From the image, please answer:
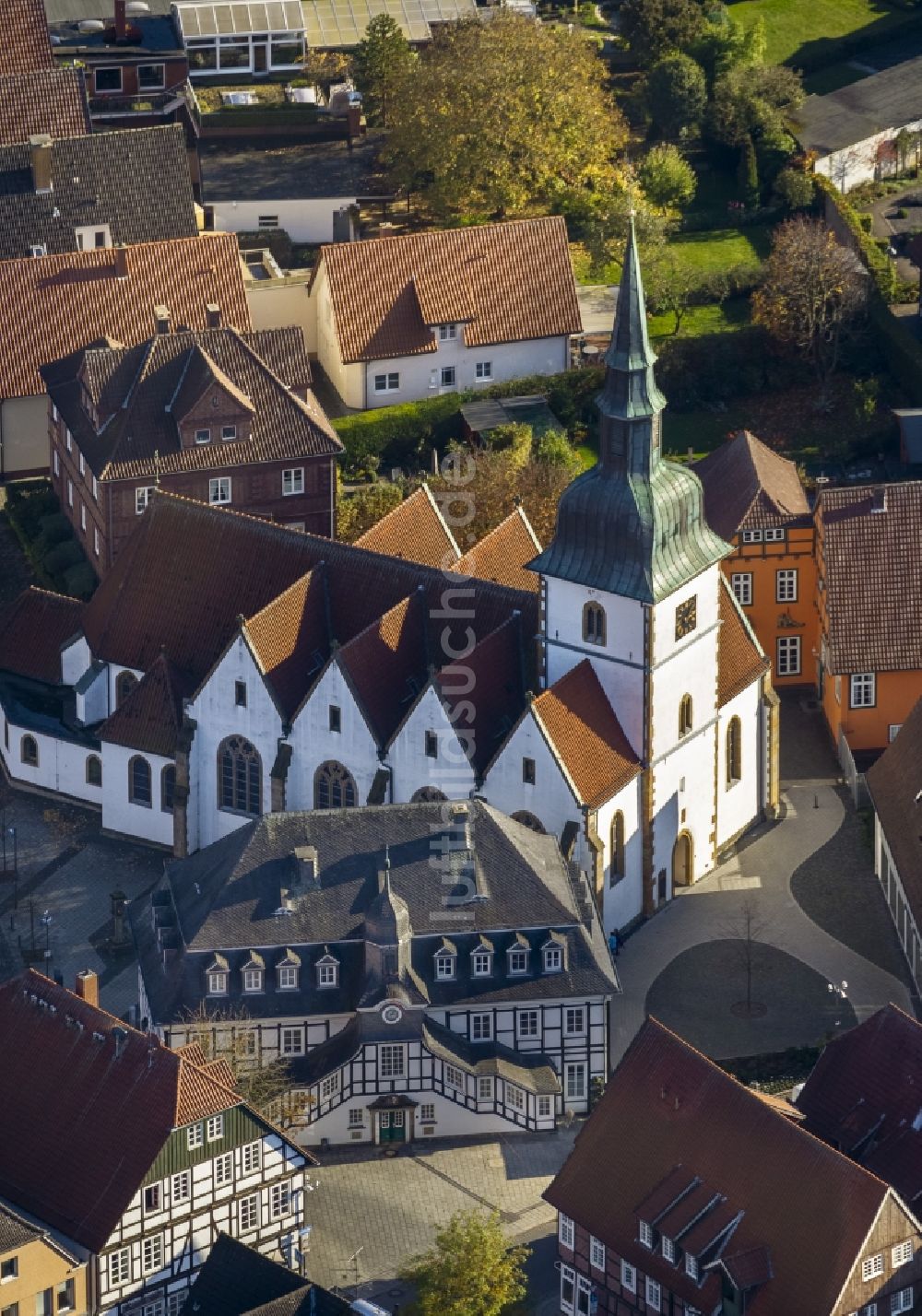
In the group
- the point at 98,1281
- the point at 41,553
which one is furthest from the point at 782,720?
the point at 98,1281

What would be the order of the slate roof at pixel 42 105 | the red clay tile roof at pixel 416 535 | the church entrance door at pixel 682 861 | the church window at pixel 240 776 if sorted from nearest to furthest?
the church entrance door at pixel 682 861 → the church window at pixel 240 776 → the red clay tile roof at pixel 416 535 → the slate roof at pixel 42 105

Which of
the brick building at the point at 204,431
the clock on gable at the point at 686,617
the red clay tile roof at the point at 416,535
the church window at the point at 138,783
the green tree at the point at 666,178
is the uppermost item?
the green tree at the point at 666,178

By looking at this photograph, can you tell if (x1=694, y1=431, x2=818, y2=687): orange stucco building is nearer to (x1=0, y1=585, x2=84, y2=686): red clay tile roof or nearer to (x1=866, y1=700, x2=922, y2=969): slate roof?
(x1=866, y1=700, x2=922, y2=969): slate roof

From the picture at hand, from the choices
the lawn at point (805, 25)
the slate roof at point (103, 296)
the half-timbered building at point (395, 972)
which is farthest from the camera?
the lawn at point (805, 25)

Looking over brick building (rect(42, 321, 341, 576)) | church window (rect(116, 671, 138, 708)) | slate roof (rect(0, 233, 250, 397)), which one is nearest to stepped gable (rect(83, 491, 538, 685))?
church window (rect(116, 671, 138, 708))

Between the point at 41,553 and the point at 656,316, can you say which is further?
the point at 656,316

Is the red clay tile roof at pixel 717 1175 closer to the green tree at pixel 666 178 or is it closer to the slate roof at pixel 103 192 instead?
the slate roof at pixel 103 192

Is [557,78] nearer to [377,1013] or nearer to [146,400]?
[146,400]

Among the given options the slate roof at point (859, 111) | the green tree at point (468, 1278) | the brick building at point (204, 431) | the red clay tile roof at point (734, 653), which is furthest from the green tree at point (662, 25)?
the green tree at point (468, 1278)
